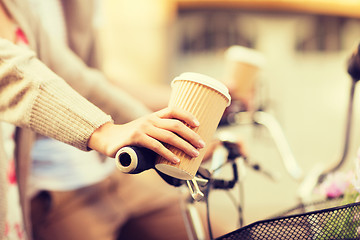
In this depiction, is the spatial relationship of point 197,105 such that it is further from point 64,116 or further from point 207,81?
point 64,116

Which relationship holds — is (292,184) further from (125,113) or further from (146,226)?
(125,113)

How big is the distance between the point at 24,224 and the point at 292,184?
97.3 inches

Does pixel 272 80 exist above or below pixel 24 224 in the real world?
below

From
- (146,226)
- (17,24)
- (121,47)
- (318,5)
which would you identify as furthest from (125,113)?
(318,5)

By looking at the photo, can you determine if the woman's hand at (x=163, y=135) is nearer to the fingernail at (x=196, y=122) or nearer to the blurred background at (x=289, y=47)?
the fingernail at (x=196, y=122)

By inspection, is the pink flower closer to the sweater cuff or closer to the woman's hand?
the woman's hand

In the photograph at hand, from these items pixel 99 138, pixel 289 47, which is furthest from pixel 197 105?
pixel 289 47

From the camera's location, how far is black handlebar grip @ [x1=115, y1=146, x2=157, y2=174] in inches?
19.5

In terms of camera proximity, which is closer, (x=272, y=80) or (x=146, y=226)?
(x=146, y=226)

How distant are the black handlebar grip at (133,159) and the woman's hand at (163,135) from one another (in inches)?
0.5

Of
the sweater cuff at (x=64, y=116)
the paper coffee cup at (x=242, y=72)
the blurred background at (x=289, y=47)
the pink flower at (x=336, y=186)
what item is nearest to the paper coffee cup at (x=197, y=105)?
the sweater cuff at (x=64, y=116)

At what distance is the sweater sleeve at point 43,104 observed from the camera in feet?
1.83

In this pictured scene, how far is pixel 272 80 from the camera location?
6043 millimetres

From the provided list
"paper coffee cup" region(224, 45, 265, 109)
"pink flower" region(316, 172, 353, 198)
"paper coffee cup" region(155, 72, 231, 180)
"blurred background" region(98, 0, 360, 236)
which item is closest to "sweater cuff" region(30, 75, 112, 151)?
"paper coffee cup" region(155, 72, 231, 180)
